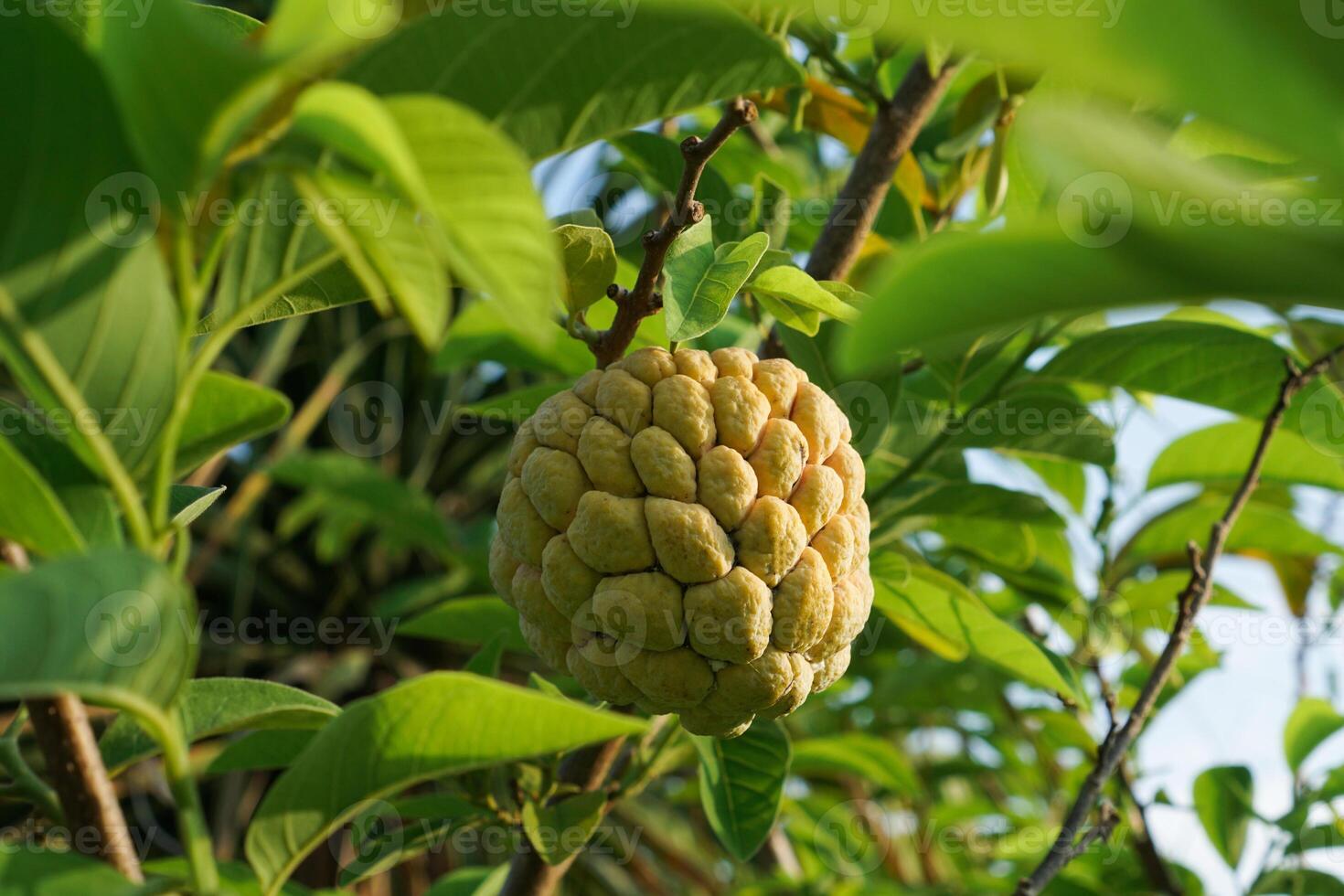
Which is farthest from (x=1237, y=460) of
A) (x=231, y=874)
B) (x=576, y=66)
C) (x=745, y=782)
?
(x=231, y=874)

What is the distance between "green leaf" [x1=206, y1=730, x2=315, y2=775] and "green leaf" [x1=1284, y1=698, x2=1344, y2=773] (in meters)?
1.63

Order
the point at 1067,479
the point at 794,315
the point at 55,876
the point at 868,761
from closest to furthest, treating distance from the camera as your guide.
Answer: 1. the point at 55,876
2. the point at 794,315
3. the point at 1067,479
4. the point at 868,761

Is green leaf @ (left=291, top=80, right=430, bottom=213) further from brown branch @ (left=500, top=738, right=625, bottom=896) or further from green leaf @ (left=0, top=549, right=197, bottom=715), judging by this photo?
brown branch @ (left=500, top=738, right=625, bottom=896)

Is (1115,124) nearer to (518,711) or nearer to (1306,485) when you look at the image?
(518,711)

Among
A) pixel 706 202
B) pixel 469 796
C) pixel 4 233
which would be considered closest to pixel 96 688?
pixel 4 233

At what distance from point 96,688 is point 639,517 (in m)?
0.46

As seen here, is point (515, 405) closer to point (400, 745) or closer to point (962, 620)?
point (962, 620)

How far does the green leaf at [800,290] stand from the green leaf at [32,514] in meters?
0.61

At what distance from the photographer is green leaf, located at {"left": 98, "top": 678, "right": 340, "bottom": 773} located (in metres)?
0.95

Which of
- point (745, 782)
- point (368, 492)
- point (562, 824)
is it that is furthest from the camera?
point (368, 492)

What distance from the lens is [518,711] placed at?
0.75 meters

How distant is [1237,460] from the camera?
1.77m

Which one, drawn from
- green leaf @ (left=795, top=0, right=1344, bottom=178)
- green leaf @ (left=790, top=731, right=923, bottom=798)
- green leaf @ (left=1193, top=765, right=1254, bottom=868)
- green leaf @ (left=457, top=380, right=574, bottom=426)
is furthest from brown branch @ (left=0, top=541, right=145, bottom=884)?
green leaf @ (left=1193, top=765, right=1254, bottom=868)

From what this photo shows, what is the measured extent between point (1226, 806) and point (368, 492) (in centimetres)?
221
